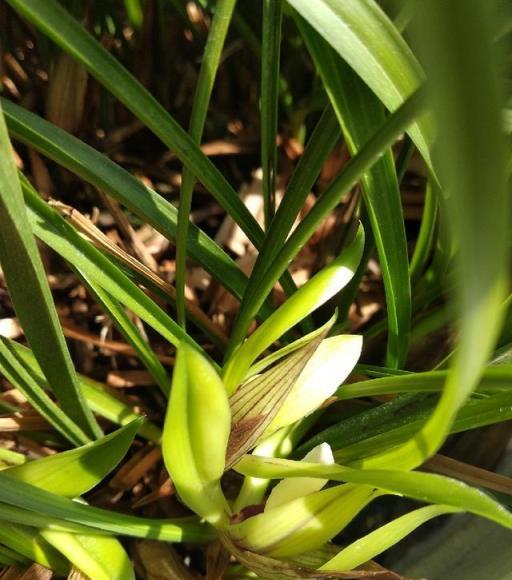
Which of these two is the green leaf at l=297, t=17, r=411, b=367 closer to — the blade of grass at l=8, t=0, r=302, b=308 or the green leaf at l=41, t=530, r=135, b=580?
the blade of grass at l=8, t=0, r=302, b=308

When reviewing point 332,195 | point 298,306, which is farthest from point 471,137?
point 298,306

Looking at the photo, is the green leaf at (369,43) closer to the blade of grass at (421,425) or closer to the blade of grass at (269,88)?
the blade of grass at (269,88)

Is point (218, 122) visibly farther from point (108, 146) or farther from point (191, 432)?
point (191, 432)

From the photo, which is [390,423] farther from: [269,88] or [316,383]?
[269,88]

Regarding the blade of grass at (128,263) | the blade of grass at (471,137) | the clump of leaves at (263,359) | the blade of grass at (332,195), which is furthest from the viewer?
the blade of grass at (128,263)

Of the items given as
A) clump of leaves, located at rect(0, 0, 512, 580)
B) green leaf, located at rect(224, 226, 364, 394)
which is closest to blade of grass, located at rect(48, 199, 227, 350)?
clump of leaves, located at rect(0, 0, 512, 580)

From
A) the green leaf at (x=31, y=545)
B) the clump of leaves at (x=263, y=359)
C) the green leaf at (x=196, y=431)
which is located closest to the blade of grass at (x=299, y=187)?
the clump of leaves at (x=263, y=359)
